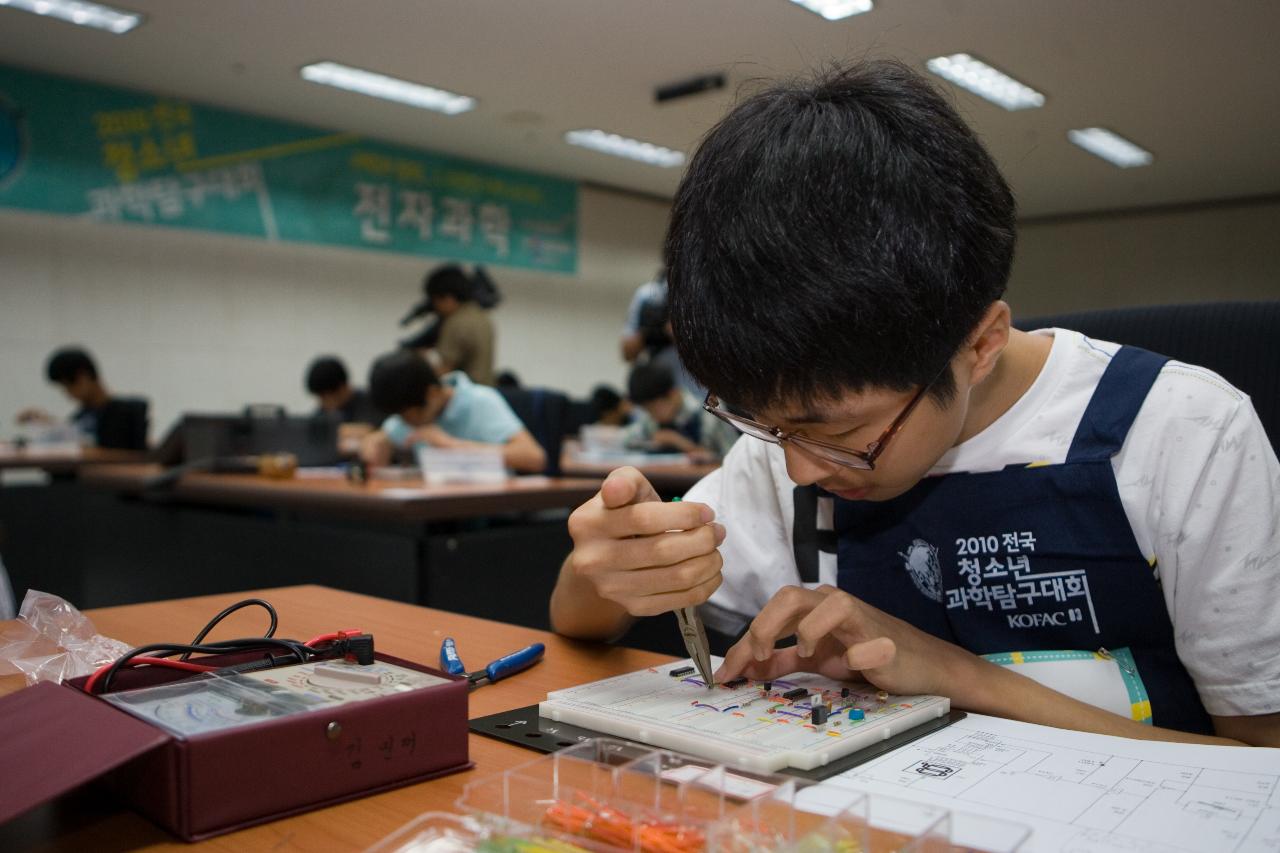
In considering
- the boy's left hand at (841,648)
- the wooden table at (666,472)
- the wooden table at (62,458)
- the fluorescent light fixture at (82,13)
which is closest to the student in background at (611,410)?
the wooden table at (666,472)

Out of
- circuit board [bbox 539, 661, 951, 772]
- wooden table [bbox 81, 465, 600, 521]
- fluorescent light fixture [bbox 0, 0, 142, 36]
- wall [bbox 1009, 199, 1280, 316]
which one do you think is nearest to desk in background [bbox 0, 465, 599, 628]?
wooden table [bbox 81, 465, 600, 521]

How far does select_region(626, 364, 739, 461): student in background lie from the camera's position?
466 cm

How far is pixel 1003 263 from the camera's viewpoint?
76cm

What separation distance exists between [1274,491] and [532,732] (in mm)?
652

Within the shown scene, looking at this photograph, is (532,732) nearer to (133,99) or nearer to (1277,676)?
(1277,676)

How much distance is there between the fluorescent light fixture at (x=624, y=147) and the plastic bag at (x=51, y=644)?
5618 millimetres

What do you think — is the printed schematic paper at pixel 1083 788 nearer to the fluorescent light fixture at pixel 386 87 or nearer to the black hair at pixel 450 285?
the black hair at pixel 450 285

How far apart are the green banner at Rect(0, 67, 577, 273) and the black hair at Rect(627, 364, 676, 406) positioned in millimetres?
2296

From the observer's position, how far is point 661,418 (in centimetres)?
510

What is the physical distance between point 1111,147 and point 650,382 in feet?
12.4

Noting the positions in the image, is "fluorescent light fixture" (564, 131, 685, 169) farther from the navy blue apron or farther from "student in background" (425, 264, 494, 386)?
the navy blue apron

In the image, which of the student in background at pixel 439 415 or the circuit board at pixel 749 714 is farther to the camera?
the student in background at pixel 439 415

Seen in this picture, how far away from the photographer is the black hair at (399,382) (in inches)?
128

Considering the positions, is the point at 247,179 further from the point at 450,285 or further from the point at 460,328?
the point at 460,328
